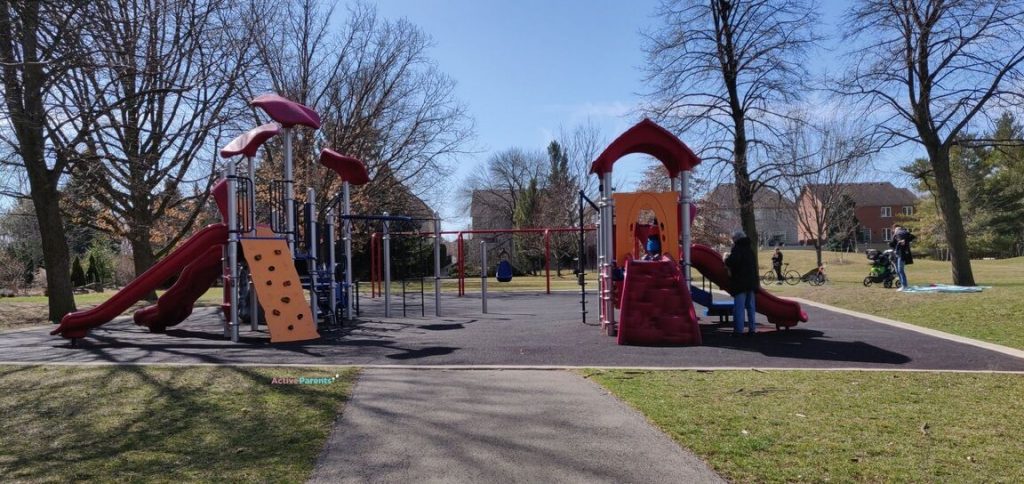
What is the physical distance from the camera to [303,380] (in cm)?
727

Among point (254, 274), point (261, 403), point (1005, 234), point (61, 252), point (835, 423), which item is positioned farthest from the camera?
point (1005, 234)

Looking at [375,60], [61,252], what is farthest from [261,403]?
[375,60]

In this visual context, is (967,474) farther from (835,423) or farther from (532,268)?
(532,268)

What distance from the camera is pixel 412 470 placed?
14.0 ft

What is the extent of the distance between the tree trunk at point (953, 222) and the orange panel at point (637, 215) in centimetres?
1139

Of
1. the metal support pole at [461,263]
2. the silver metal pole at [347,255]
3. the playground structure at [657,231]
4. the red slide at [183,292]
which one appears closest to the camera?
the playground structure at [657,231]

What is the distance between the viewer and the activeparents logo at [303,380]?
714 centimetres

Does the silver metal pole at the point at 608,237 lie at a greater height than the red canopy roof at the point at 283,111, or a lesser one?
lesser

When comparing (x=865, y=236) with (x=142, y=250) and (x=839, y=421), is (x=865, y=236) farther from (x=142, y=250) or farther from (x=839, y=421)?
(x=839, y=421)

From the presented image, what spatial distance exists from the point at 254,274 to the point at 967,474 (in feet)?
34.3

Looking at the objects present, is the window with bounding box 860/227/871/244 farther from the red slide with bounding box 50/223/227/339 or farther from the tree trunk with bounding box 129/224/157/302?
the red slide with bounding box 50/223/227/339

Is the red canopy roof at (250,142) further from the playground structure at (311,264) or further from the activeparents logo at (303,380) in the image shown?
the activeparents logo at (303,380)

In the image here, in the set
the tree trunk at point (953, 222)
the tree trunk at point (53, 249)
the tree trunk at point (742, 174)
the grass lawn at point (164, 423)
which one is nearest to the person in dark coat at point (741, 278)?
the grass lawn at point (164, 423)

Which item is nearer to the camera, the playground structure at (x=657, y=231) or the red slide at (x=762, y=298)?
the playground structure at (x=657, y=231)
